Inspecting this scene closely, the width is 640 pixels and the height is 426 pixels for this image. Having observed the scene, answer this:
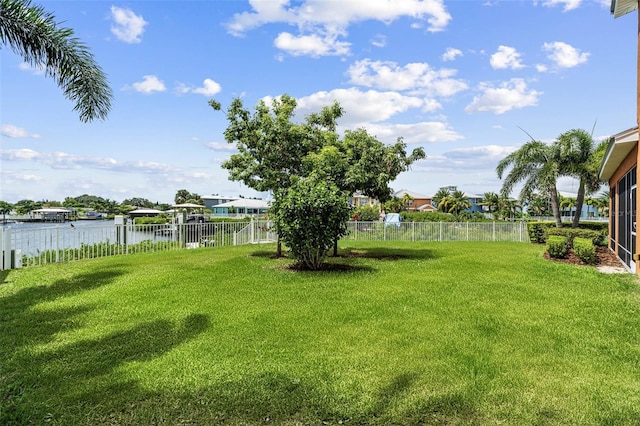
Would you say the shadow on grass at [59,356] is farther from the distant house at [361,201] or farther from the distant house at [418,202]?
the distant house at [418,202]

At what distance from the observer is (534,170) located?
21047 millimetres

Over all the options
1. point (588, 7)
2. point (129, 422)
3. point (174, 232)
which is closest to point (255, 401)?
point (129, 422)

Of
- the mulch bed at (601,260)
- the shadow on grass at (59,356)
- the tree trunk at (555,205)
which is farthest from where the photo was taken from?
the tree trunk at (555,205)

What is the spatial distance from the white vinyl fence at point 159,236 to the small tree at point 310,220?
1.01m

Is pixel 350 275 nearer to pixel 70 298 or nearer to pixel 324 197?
pixel 324 197

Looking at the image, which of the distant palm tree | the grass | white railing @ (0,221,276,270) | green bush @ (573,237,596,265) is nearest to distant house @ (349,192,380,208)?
white railing @ (0,221,276,270)

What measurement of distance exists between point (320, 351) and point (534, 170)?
20437 millimetres

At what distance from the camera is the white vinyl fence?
34.5 ft

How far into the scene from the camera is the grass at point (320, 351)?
319 centimetres

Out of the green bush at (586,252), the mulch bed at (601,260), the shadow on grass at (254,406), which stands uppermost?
the green bush at (586,252)

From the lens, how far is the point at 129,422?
3006mm

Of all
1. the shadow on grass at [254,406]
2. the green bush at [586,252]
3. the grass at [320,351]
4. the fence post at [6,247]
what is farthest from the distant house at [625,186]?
the fence post at [6,247]

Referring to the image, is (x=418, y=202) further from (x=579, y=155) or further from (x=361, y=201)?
(x=579, y=155)

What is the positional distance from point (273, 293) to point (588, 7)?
32.1 feet
